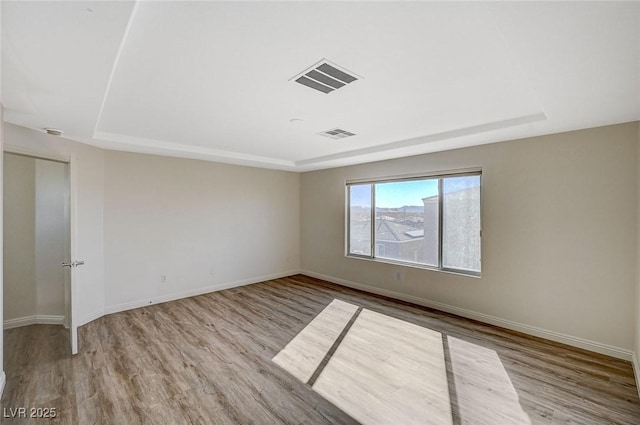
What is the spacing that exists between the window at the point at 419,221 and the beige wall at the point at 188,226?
178 cm

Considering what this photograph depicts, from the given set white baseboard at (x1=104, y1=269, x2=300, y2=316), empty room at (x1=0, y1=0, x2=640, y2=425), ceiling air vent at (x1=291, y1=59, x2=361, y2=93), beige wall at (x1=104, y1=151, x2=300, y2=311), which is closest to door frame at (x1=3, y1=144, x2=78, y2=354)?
empty room at (x1=0, y1=0, x2=640, y2=425)

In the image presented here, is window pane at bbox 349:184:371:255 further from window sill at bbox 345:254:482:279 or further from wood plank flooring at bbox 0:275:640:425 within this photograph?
wood plank flooring at bbox 0:275:640:425

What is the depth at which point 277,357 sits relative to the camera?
287 cm

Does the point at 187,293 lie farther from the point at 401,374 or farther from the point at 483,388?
the point at 483,388

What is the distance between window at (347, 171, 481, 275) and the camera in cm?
393

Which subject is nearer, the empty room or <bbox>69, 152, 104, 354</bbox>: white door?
the empty room

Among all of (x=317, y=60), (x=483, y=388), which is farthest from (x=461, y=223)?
(x=317, y=60)

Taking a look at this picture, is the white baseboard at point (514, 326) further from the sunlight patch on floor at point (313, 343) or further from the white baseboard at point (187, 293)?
the white baseboard at point (187, 293)

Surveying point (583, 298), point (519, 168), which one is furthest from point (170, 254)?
point (583, 298)

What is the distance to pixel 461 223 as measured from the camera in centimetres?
399

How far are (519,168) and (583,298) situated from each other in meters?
A: 1.61

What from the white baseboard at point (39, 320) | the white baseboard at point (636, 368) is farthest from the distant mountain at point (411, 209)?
the white baseboard at point (39, 320)

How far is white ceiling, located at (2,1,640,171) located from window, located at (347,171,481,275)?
1051 mm

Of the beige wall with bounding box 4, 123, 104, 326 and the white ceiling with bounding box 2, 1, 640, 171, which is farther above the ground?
the white ceiling with bounding box 2, 1, 640, 171
